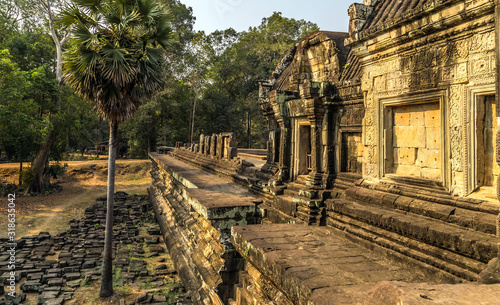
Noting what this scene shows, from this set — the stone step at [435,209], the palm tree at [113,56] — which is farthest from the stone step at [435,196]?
the palm tree at [113,56]

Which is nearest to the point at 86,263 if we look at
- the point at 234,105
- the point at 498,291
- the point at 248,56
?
the point at 498,291

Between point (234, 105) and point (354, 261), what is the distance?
101 ft

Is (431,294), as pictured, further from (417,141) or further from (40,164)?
(40,164)

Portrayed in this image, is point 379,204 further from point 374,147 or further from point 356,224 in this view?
point 374,147

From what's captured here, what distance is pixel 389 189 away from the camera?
443 centimetres

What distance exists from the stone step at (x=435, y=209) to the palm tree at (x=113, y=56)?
5958 millimetres

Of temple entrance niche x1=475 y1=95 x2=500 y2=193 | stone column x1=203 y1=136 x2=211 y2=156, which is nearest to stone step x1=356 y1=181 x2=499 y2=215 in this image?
temple entrance niche x1=475 y1=95 x2=500 y2=193

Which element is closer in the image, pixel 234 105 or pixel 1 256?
pixel 1 256

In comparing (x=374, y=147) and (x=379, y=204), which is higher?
(x=374, y=147)

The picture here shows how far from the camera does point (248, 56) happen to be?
35.2 m

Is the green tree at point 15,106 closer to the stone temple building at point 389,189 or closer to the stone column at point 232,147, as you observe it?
the stone column at point 232,147

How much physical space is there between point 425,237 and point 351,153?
262 cm

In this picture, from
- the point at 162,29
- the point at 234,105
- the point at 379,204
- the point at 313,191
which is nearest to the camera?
the point at 379,204

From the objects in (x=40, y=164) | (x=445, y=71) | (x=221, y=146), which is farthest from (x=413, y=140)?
(x=40, y=164)
